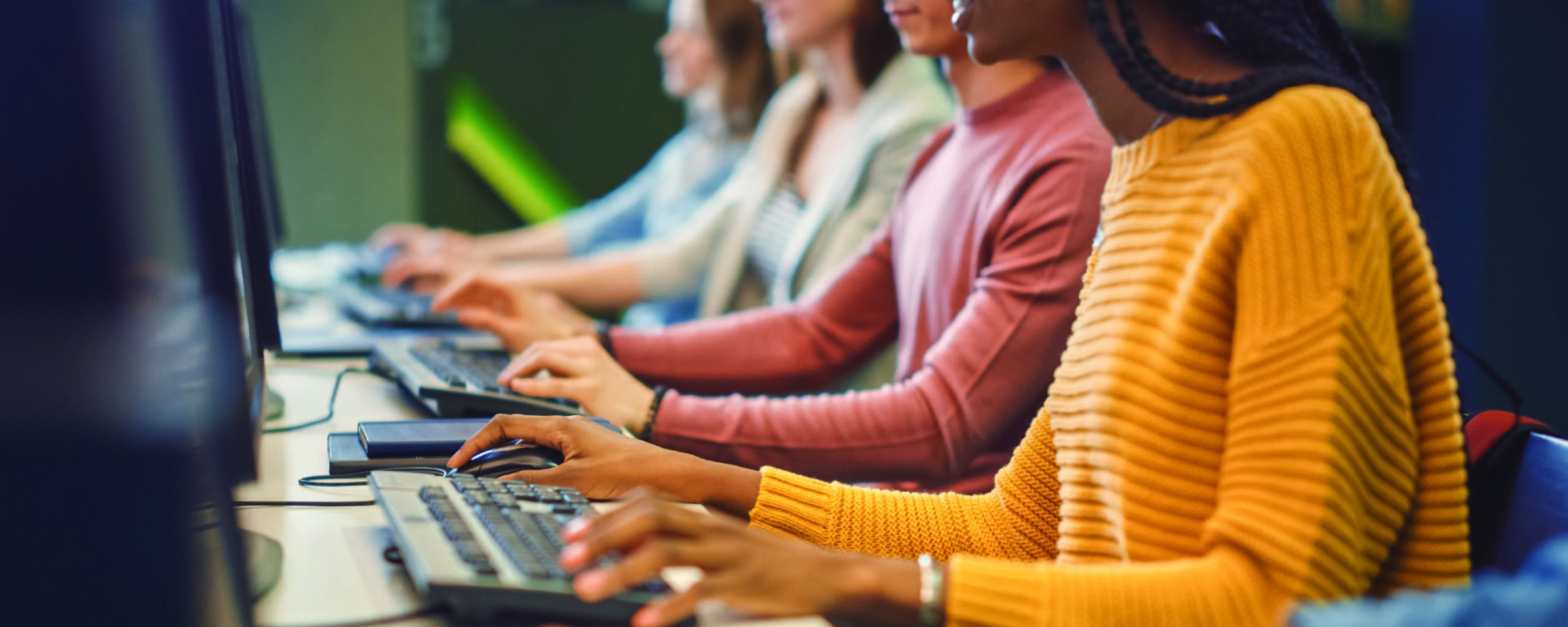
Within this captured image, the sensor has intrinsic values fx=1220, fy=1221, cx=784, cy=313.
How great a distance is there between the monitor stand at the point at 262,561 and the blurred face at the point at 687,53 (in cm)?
210

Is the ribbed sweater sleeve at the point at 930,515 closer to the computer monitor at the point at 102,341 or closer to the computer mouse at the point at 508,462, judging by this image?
the computer mouse at the point at 508,462

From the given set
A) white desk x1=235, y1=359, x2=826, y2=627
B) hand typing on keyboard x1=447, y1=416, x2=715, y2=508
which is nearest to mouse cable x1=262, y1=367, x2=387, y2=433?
white desk x1=235, y1=359, x2=826, y2=627

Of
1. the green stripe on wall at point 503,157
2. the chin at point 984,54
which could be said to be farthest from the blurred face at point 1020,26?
the green stripe on wall at point 503,157

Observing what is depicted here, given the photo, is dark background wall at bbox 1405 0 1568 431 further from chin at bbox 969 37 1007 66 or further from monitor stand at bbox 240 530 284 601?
monitor stand at bbox 240 530 284 601

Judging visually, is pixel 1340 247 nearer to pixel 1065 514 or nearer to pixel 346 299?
pixel 1065 514

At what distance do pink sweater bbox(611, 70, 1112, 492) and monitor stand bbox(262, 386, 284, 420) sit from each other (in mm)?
409

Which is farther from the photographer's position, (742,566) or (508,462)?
(508,462)

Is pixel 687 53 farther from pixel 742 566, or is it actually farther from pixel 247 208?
pixel 742 566

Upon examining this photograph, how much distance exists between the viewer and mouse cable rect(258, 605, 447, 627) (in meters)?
0.66

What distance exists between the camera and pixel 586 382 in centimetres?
122

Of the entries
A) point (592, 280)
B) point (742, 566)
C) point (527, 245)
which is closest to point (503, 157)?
point (527, 245)

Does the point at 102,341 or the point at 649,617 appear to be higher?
the point at 102,341

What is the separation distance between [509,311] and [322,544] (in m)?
0.97

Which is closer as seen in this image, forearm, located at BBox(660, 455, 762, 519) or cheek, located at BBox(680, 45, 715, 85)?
forearm, located at BBox(660, 455, 762, 519)
